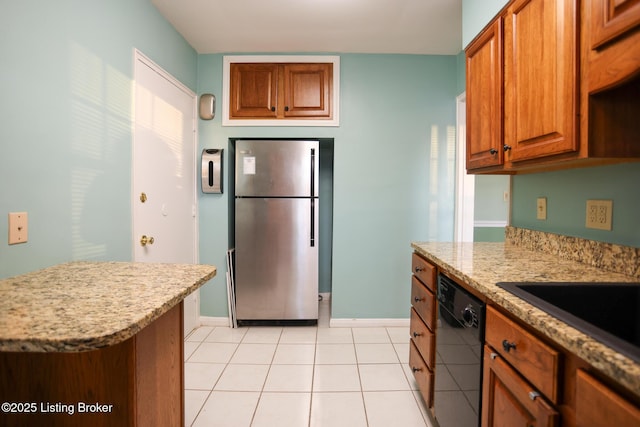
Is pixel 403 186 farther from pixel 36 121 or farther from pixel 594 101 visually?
pixel 36 121

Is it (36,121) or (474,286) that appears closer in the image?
(474,286)

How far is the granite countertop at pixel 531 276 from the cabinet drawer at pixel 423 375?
0.58 m

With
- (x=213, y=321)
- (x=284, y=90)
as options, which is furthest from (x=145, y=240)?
(x=284, y=90)

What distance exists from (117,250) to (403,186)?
2.30 metres

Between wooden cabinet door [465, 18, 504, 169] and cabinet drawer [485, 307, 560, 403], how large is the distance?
88cm

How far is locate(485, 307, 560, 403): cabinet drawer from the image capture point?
76cm

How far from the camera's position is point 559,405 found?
0.76 metres

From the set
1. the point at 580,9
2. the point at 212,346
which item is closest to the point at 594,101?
the point at 580,9

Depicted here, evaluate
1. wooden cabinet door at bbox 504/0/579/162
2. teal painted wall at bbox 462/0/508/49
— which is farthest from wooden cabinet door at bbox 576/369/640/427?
teal painted wall at bbox 462/0/508/49

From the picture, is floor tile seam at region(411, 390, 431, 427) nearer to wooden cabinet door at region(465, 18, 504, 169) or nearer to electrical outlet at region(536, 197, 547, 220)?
electrical outlet at region(536, 197, 547, 220)

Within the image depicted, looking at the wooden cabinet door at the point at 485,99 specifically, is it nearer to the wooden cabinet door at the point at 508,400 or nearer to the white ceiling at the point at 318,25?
the white ceiling at the point at 318,25

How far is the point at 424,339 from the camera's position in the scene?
173 centimetres

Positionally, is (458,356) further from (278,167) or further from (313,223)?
(278,167)

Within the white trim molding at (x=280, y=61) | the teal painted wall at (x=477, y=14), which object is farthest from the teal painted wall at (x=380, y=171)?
the teal painted wall at (x=477, y=14)
